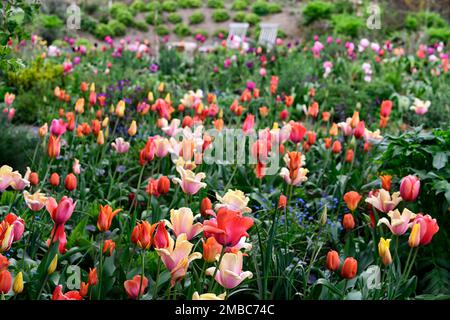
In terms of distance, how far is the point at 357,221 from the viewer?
2967mm

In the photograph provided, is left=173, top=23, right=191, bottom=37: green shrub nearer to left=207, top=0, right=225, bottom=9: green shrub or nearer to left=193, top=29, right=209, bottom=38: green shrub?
left=193, top=29, right=209, bottom=38: green shrub

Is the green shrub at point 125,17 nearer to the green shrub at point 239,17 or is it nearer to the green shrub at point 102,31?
the green shrub at point 102,31

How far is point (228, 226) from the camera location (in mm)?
1374

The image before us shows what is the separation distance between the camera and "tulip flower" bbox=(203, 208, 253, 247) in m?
1.36

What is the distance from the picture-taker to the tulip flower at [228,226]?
1356 millimetres

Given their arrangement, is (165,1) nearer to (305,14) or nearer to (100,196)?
(305,14)

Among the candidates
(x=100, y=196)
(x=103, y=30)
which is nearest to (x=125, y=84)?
(x=100, y=196)

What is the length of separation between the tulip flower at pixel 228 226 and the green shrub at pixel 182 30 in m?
15.7

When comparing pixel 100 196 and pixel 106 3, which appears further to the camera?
pixel 106 3

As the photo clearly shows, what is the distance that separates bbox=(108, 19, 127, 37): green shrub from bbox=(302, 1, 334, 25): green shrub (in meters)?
5.06

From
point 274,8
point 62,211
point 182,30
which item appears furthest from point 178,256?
point 274,8

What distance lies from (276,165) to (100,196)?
99 centimetres

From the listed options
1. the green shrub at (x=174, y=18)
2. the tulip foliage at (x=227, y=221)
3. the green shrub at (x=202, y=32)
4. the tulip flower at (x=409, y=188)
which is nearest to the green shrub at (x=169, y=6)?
the green shrub at (x=174, y=18)

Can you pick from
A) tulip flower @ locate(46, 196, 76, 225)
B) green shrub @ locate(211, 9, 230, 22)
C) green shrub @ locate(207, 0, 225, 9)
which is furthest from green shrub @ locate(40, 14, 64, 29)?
tulip flower @ locate(46, 196, 76, 225)
